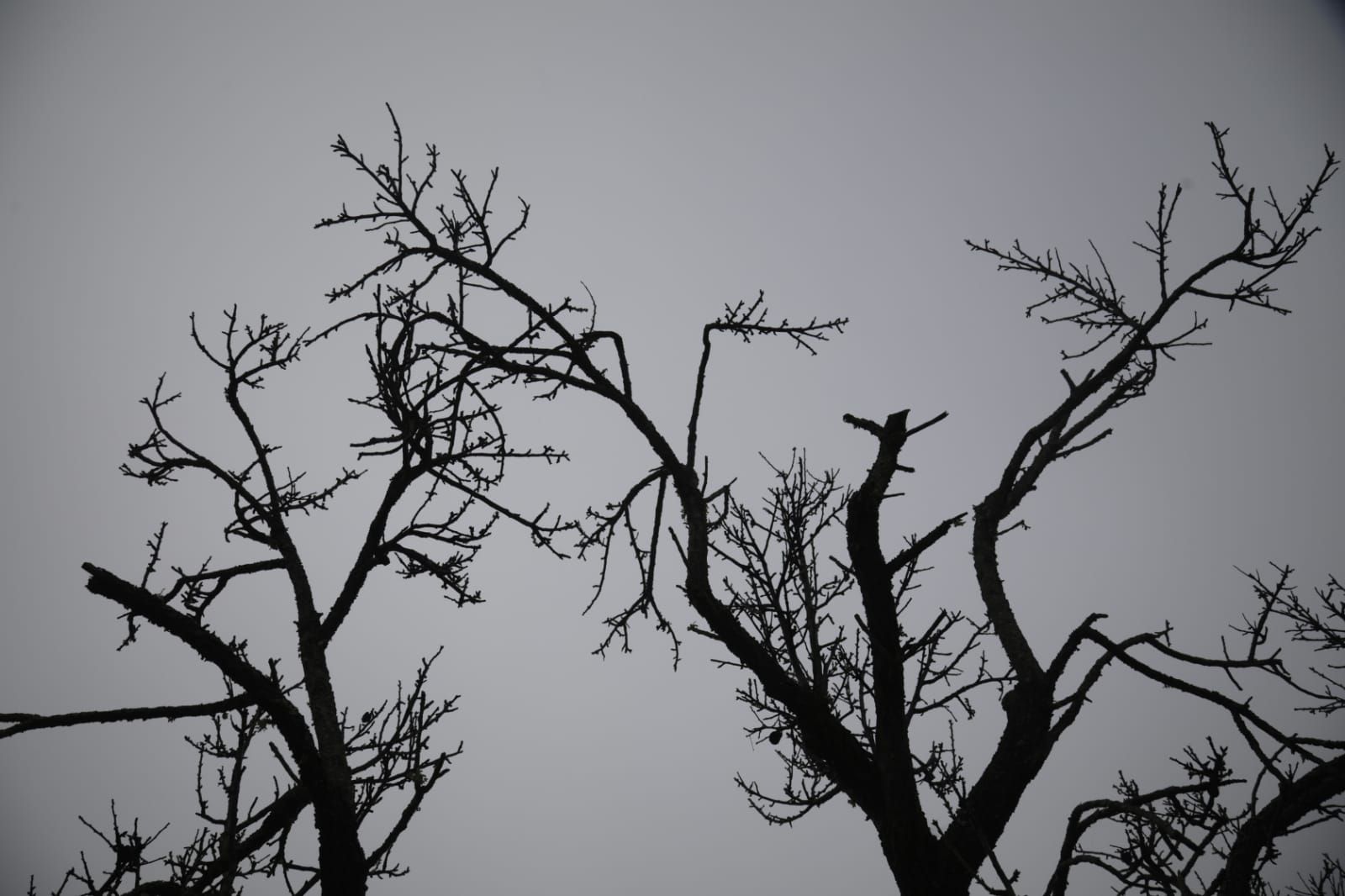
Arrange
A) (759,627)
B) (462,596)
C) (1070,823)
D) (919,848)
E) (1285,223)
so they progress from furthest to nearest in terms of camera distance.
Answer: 1. (759,627)
2. (462,596)
3. (1285,223)
4. (919,848)
5. (1070,823)

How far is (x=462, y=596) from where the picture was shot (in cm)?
493

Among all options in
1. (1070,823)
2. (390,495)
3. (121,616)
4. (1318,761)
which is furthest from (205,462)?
(1318,761)

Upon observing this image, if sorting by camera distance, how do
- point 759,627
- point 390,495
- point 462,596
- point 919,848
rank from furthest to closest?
1. point 759,627
2. point 462,596
3. point 390,495
4. point 919,848

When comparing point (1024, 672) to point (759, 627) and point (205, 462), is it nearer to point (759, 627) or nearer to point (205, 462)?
point (759, 627)

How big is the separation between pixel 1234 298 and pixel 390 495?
16.1ft

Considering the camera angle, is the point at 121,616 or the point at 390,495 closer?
the point at 121,616

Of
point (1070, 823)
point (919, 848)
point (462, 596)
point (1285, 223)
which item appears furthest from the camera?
point (462, 596)

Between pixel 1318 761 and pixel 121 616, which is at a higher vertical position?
pixel 121 616

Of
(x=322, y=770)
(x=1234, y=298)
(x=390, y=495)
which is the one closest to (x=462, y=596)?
(x=390, y=495)

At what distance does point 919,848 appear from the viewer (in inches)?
109

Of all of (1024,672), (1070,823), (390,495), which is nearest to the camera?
(1070,823)

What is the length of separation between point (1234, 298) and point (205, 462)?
6.67m

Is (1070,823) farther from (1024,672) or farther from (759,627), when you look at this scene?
(759,627)

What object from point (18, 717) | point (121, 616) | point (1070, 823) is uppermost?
point (121, 616)
